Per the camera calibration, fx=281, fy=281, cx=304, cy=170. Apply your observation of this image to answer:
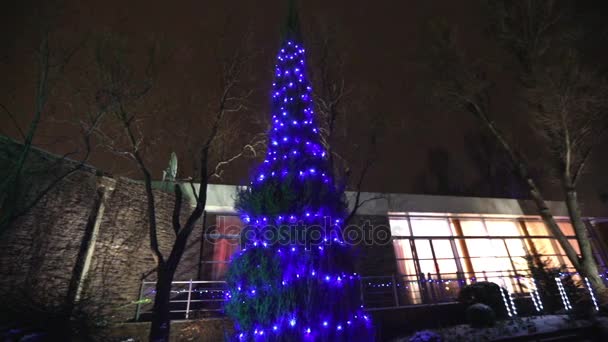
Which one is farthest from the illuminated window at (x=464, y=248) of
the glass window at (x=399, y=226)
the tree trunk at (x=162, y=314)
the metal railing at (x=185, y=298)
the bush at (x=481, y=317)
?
the tree trunk at (x=162, y=314)

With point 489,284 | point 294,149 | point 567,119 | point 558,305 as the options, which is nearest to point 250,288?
point 294,149

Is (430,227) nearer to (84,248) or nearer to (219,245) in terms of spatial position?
(219,245)

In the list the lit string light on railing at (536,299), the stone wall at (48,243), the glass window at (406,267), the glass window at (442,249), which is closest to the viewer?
the stone wall at (48,243)

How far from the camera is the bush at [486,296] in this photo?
7707mm

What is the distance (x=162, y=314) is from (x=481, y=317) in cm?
758

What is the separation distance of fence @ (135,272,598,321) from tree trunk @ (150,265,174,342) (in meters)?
0.62

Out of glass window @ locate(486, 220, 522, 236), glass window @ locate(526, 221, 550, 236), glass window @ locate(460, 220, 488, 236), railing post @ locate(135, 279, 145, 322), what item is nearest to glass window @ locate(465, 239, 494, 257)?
glass window @ locate(460, 220, 488, 236)

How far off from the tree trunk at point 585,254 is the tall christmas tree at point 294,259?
8575mm

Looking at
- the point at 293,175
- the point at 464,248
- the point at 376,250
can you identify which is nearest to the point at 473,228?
the point at 464,248

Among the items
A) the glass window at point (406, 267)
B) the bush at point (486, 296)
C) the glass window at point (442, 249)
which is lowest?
the bush at point (486, 296)

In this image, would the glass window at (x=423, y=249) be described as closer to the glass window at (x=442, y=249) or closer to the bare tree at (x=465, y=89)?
the glass window at (x=442, y=249)

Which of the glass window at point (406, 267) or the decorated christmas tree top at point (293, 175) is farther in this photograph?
the glass window at point (406, 267)

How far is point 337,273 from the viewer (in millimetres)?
3906

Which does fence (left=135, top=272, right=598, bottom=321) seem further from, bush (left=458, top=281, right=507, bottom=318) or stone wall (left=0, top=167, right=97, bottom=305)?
stone wall (left=0, top=167, right=97, bottom=305)
